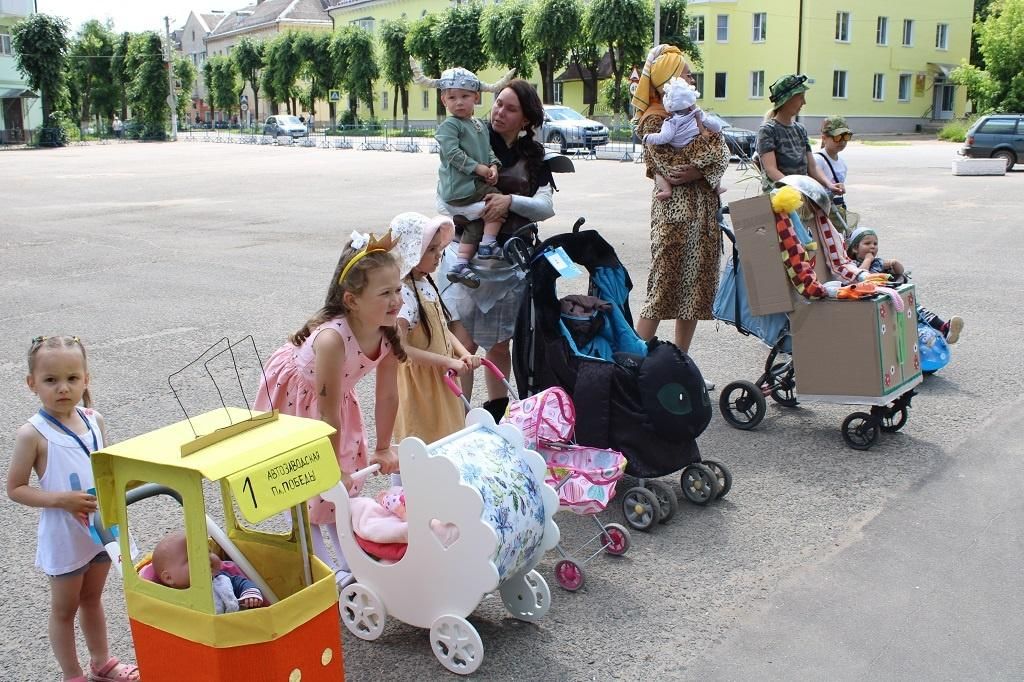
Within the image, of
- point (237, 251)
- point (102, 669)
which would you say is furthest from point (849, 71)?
point (102, 669)

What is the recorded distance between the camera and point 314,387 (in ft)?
12.6

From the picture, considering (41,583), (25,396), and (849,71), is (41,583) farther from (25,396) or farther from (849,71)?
(849,71)

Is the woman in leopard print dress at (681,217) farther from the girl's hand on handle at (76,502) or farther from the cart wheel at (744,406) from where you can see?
the girl's hand on handle at (76,502)

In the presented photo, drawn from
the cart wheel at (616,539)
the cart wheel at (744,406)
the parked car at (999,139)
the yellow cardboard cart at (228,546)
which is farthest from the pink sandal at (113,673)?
the parked car at (999,139)

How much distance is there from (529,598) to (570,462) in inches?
34.2

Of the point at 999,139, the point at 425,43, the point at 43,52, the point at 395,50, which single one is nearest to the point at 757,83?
the point at 425,43

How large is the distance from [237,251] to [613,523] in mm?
9950

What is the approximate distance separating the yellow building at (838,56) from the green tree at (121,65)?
48797 mm

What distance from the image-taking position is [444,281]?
5.52 metres

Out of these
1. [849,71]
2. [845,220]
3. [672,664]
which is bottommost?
[672,664]

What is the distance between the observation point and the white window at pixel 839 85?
179ft

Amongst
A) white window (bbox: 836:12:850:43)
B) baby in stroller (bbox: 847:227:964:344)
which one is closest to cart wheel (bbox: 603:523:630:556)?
baby in stroller (bbox: 847:227:964:344)

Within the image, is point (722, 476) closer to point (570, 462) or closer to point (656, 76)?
point (570, 462)

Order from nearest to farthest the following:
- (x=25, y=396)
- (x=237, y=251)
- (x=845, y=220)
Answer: (x=25, y=396) → (x=845, y=220) → (x=237, y=251)
